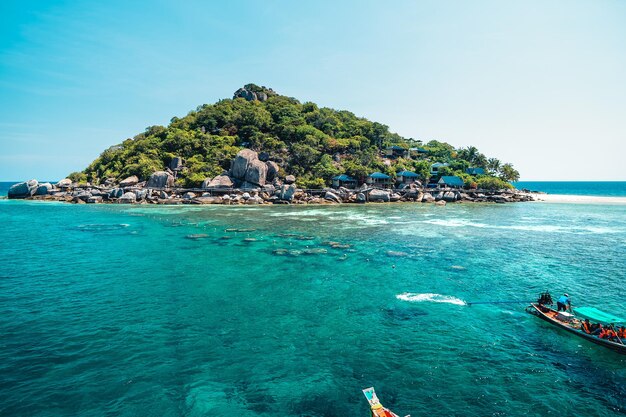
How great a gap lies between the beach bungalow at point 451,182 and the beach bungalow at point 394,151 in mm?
20682

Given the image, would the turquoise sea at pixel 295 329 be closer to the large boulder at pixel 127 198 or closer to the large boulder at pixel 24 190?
the large boulder at pixel 127 198

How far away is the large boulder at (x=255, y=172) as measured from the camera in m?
81.9

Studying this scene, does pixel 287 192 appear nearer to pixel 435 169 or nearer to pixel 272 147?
pixel 272 147

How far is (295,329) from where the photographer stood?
1677cm

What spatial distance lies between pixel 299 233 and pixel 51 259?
26.4 m

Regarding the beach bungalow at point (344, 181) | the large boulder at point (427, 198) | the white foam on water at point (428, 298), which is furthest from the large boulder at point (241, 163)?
the white foam on water at point (428, 298)

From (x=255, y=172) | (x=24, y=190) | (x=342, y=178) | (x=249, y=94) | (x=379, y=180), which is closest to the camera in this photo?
(x=255, y=172)

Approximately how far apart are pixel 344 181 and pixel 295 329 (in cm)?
7498

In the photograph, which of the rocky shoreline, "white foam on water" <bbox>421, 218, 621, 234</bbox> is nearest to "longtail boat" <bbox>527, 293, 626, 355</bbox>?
"white foam on water" <bbox>421, 218, 621, 234</bbox>

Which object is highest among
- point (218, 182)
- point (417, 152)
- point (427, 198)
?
point (417, 152)

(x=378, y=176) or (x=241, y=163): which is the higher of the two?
(x=241, y=163)

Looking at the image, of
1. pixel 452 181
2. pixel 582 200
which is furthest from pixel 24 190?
pixel 582 200

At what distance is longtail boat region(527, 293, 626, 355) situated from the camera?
14969 millimetres

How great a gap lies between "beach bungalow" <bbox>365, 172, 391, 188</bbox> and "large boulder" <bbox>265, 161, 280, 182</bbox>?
27.1 metres
